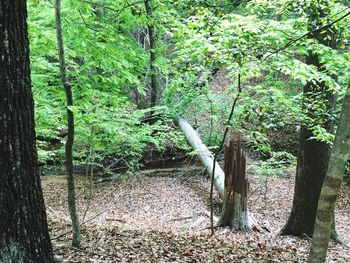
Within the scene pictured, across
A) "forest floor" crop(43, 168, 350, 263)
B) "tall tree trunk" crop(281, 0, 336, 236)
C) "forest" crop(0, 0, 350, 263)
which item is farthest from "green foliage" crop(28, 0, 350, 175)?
"forest floor" crop(43, 168, 350, 263)

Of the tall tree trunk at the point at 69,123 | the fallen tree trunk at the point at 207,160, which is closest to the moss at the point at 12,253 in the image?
the tall tree trunk at the point at 69,123

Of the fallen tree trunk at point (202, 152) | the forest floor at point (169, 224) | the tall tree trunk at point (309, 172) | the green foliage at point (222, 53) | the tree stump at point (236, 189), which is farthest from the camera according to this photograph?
the fallen tree trunk at point (202, 152)

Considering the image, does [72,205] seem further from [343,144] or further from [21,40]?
[343,144]

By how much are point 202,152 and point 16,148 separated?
9.60m

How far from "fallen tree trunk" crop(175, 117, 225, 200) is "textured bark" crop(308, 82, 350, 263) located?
731cm

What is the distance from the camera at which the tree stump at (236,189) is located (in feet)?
27.7

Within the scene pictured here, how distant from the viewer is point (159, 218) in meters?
9.98

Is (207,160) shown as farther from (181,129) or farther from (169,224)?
(169,224)

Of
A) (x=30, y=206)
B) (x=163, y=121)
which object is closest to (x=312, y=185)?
(x=30, y=206)

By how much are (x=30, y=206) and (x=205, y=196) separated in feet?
30.7

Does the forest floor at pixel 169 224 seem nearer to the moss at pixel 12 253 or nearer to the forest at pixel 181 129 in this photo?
the forest at pixel 181 129

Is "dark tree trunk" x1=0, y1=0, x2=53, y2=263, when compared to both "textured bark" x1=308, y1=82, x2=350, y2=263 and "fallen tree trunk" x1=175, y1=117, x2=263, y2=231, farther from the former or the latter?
"fallen tree trunk" x1=175, y1=117, x2=263, y2=231

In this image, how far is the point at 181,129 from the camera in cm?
1428

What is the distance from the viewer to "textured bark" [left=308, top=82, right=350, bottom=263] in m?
3.14
